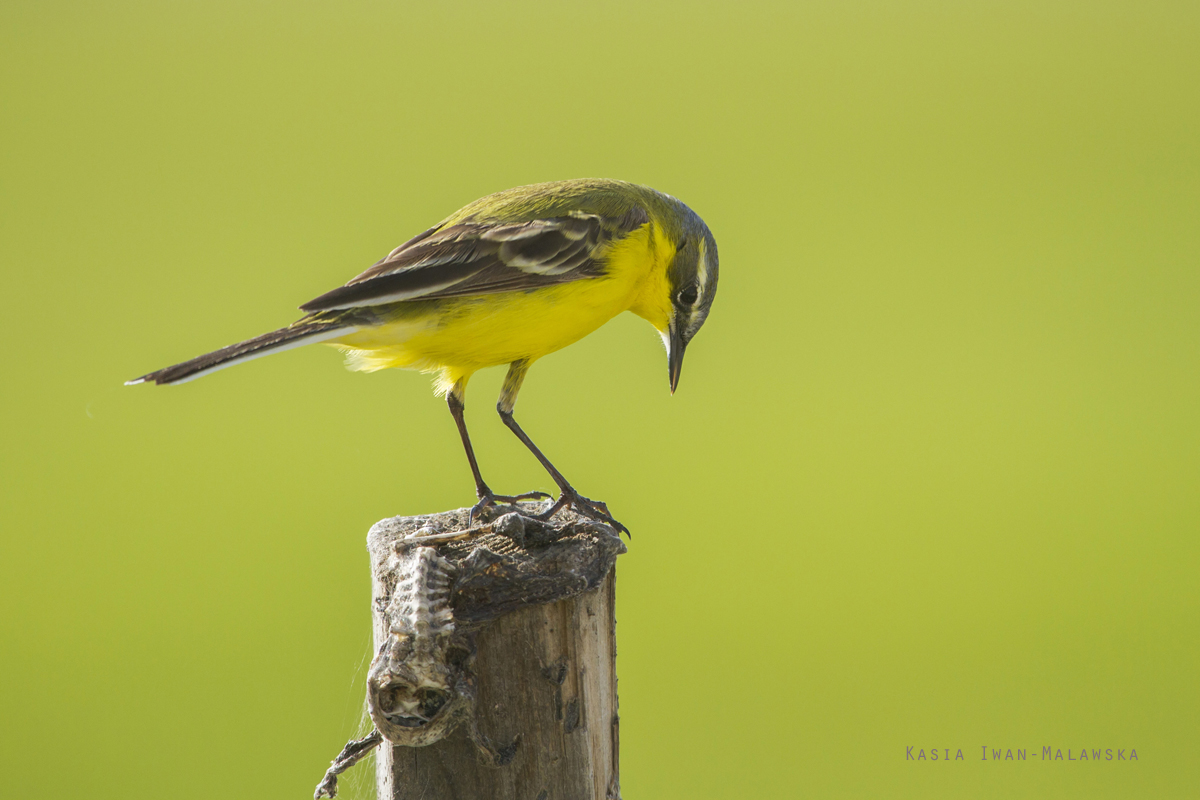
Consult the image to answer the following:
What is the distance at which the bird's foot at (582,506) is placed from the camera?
9.11ft

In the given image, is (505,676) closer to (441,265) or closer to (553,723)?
(553,723)

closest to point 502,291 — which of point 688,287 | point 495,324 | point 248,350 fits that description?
point 495,324

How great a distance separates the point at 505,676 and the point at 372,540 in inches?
25.7

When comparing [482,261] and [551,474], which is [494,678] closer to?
[551,474]

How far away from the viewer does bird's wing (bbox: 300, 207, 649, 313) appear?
2.47m

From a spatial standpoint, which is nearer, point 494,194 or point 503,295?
point 503,295

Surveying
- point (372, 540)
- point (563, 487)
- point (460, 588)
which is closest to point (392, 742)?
point (460, 588)

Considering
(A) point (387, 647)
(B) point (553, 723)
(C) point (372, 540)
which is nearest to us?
(A) point (387, 647)

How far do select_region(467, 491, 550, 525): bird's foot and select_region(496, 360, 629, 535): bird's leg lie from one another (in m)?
0.09

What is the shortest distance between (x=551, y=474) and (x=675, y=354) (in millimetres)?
713

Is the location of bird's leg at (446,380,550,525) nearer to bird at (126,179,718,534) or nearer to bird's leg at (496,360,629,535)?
bird at (126,179,718,534)

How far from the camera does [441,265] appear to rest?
102 inches

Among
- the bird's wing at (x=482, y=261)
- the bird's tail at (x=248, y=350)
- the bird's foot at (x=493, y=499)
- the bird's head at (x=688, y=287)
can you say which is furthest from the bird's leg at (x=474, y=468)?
the bird's head at (x=688, y=287)

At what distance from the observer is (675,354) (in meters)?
3.35
